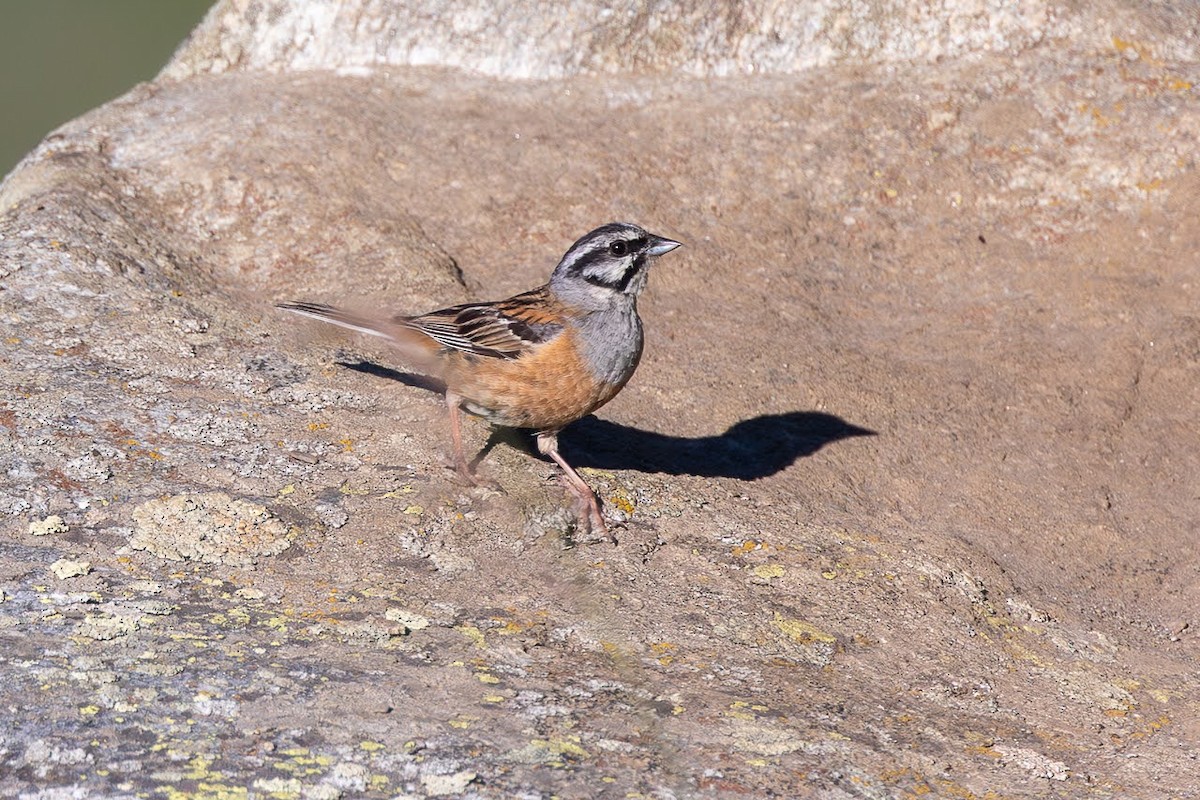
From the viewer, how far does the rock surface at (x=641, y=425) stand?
4270 mm

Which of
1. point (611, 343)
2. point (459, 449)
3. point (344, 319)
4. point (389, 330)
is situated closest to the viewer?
point (459, 449)

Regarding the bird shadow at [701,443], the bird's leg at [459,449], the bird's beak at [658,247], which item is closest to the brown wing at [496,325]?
the bird's leg at [459,449]

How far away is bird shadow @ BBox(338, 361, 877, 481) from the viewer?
6.78 metres

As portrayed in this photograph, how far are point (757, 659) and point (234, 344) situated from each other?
11.4 ft

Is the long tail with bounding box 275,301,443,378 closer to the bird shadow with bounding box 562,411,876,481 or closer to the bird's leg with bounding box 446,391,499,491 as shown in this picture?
the bird's leg with bounding box 446,391,499,491

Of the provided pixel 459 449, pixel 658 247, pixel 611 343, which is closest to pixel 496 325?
pixel 611 343

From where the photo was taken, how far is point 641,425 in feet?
23.5

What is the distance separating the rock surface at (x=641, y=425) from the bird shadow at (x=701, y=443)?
0.10 ft

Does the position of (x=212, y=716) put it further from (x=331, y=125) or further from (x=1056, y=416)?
(x=331, y=125)

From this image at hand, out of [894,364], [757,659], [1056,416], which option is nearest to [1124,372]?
[1056,416]

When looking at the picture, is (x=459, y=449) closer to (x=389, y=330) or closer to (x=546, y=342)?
(x=546, y=342)

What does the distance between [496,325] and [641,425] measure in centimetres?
115

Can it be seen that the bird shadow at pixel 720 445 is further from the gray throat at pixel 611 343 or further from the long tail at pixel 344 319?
the long tail at pixel 344 319

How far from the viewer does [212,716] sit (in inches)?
158
